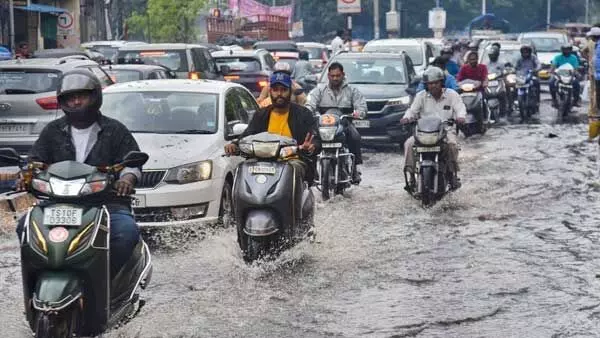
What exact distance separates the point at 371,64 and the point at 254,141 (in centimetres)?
1264

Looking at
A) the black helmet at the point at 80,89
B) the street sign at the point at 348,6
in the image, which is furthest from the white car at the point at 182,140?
the street sign at the point at 348,6

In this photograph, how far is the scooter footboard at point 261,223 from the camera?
9.48 metres

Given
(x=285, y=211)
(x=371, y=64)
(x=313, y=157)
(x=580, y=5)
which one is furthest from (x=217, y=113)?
(x=580, y=5)

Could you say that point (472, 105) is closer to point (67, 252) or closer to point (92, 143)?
point (92, 143)

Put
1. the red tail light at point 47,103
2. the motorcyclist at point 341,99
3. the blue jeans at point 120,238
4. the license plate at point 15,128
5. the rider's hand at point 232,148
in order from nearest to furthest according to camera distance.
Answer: the blue jeans at point 120,238
the rider's hand at point 232,148
the motorcyclist at point 341,99
the license plate at point 15,128
the red tail light at point 47,103

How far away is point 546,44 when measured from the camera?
1660 inches

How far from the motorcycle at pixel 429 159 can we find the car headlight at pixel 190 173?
285cm

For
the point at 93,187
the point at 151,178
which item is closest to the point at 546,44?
the point at 151,178

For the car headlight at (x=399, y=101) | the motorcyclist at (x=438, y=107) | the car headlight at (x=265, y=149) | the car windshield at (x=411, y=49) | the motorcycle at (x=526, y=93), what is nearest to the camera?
the car headlight at (x=265, y=149)

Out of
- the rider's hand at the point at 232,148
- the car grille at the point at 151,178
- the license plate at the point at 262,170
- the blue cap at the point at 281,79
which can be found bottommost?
the car grille at the point at 151,178

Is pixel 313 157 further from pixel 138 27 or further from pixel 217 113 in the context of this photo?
pixel 138 27

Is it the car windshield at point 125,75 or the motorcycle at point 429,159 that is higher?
the car windshield at point 125,75

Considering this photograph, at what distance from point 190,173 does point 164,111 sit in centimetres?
132

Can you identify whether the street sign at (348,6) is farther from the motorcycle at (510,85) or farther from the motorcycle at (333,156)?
the motorcycle at (333,156)
